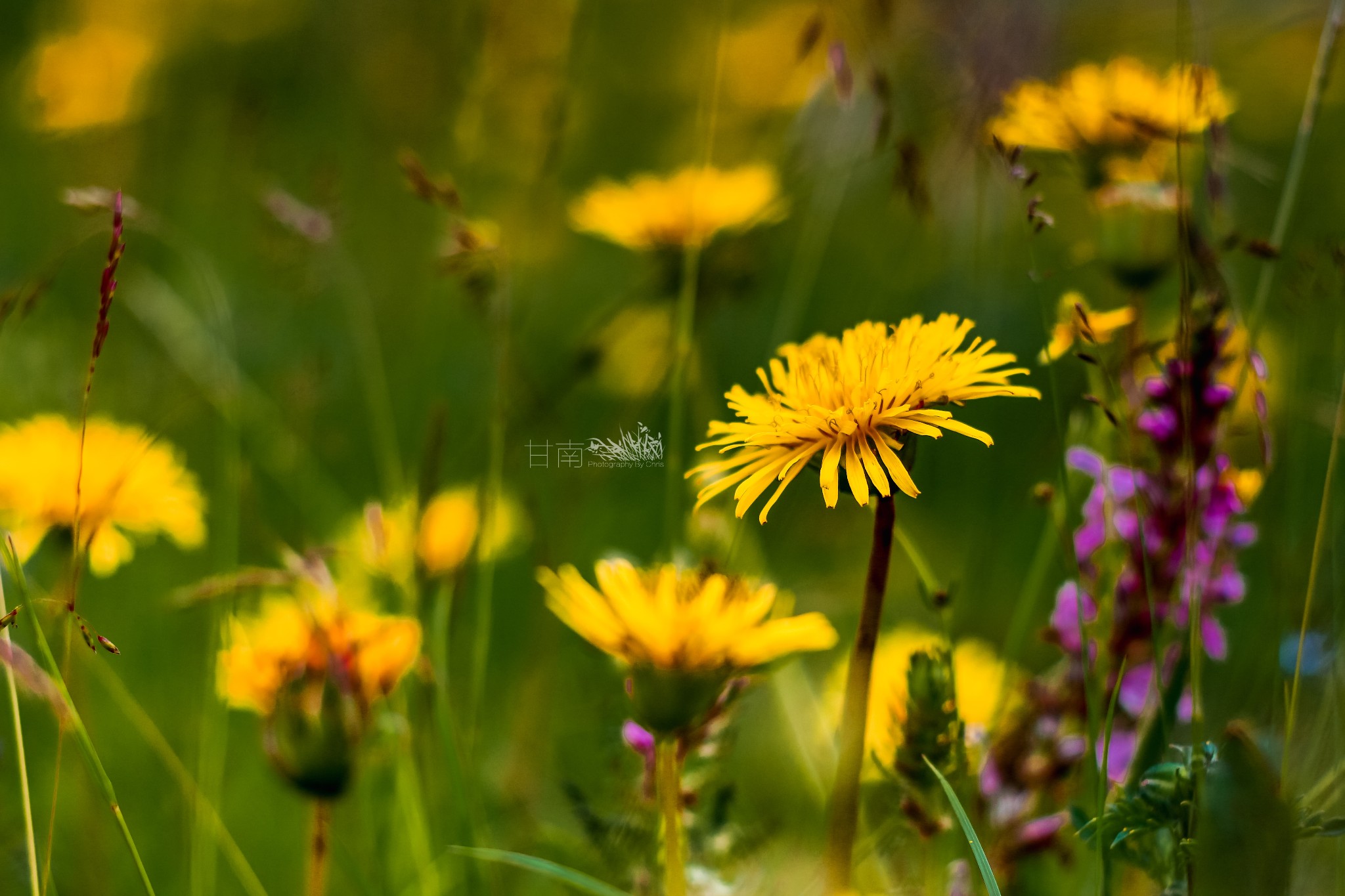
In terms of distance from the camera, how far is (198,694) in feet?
2.94

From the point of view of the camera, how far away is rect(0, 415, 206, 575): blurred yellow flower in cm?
64

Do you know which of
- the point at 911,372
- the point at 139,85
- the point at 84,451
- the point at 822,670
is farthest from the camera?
the point at 139,85

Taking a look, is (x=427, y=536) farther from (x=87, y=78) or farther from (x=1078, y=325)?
(x=87, y=78)

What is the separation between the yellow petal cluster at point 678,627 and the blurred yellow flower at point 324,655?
0.15 meters

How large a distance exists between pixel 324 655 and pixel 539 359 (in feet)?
3.88

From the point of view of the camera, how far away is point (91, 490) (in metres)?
0.66

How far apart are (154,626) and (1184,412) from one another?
3.20 feet

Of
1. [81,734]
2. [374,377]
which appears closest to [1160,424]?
[81,734]

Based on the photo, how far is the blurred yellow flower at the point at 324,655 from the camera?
0.48m

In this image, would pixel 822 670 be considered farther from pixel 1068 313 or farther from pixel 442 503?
pixel 1068 313

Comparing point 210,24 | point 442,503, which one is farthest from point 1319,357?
point 210,24

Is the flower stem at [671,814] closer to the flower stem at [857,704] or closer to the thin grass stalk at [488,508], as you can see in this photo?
the flower stem at [857,704]

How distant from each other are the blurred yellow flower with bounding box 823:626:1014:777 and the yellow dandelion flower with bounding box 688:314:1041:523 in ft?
0.56

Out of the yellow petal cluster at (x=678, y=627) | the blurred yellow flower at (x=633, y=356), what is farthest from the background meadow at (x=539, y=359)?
the yellow petal cluster at (x=678, y=627)
